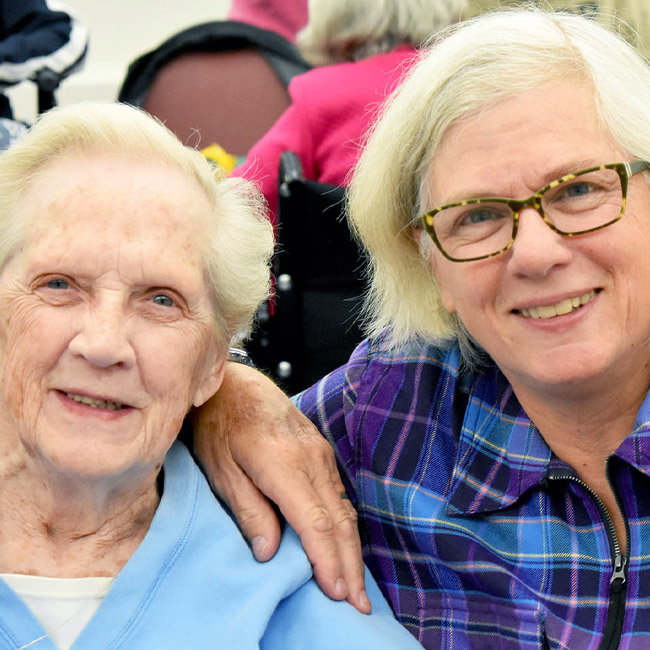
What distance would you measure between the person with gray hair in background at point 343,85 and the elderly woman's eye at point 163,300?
1.33 meters

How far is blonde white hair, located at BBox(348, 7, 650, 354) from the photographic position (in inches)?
69.7

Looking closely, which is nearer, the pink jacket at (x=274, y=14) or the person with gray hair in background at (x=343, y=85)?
the person with gray hair in background at (x=343, y=85)

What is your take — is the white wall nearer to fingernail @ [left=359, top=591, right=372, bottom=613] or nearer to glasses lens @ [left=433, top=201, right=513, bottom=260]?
glasses lens @ [left=433, top=201, right=513, bottom=260]

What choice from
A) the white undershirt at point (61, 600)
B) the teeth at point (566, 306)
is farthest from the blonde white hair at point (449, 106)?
the white undershirt at point (61, 600)

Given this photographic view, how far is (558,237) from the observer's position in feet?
5.61

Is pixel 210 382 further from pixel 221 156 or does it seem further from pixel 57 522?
pixel 221 156

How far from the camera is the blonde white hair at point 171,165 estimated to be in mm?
1851

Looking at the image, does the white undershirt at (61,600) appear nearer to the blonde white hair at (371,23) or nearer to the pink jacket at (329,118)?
the pink jacket at (329,118)

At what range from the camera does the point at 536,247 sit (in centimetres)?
170

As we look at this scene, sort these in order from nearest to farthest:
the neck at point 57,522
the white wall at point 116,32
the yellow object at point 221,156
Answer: the neck at point 57,522 → the yellow object at point 221,156 → the white wall at point 116,32

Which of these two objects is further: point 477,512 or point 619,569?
point 477,512

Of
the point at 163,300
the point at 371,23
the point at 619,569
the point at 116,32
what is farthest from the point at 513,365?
the point at 116,32

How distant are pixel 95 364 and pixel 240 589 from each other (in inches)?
18.8

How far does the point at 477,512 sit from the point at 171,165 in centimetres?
87
